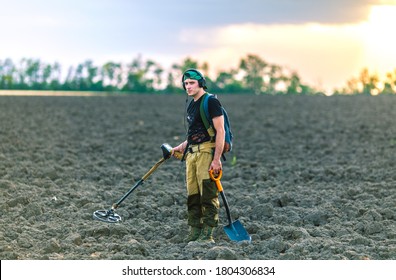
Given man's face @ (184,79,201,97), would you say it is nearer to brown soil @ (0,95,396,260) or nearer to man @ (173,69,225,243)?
man @ (173,69,225,243)

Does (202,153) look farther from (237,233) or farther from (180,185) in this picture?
(180,185)

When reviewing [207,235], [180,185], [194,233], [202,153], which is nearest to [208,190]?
[202,153]

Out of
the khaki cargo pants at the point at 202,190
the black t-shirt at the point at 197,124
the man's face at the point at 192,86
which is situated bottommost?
the khaki cargo pants at the point at 202,190

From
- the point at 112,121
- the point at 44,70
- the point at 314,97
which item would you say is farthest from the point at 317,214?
the point at 44,70

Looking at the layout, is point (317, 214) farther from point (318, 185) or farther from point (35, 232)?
point (35, 232)

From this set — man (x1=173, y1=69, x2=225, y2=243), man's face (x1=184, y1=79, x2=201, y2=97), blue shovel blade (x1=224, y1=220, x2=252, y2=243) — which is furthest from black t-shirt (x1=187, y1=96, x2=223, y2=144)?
blue shovel blade (x1=224, y1=220, x2=252, y2=243)

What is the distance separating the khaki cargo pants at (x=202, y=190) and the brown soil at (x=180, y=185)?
12.9 inches

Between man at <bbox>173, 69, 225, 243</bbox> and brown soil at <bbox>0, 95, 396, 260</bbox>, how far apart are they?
14.9 inches

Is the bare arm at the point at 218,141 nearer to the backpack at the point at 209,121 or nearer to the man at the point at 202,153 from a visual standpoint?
the man at the point at 202,153

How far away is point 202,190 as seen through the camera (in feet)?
24.8

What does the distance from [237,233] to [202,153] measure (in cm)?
102

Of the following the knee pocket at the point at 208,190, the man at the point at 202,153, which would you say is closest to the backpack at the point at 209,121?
the man at the point at 202,153

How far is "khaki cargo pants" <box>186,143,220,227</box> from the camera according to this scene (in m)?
7.55

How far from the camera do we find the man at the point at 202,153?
24.3ft
